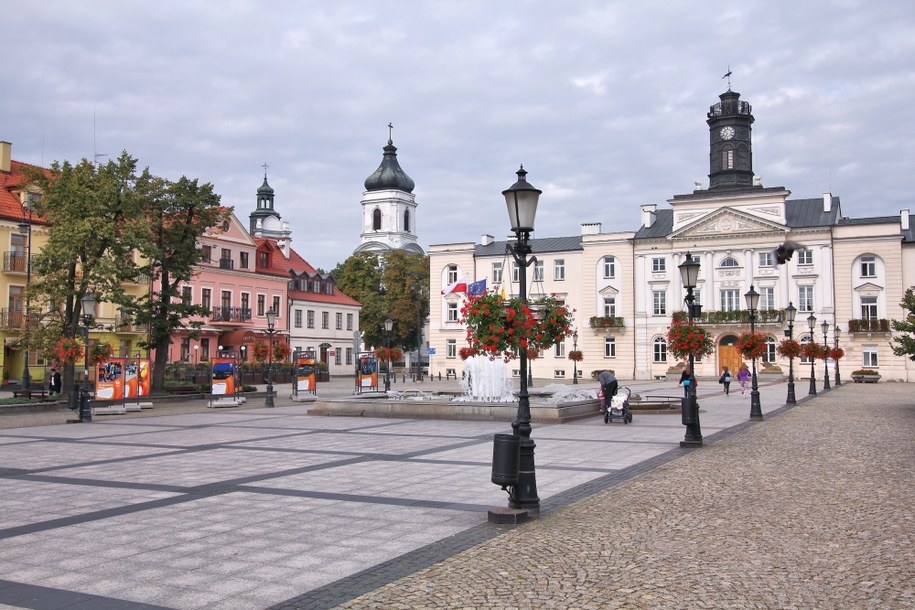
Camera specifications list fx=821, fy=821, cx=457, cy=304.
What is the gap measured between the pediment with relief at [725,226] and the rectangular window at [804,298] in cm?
467

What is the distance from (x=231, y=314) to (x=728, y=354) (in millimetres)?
37810

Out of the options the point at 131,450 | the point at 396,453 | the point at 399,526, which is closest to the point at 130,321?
the point at 131,450

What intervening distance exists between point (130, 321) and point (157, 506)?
26828mm

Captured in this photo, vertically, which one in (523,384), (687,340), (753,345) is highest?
(753,345)

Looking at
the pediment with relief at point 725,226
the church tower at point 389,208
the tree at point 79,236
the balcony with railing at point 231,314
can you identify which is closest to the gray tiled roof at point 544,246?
the pediment with relief at point 725,226

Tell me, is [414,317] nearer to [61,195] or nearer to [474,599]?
[61,195]

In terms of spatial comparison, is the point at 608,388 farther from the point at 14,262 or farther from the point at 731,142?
the point at 731,142

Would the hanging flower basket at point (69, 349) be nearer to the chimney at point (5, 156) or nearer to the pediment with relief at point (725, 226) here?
the chimney at point (5, 156)

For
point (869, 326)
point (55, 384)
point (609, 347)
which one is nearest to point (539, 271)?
point (609, 347)

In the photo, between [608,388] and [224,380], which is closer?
[608,388]

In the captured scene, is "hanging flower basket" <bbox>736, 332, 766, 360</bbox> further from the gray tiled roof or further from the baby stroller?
the gray tiled roof

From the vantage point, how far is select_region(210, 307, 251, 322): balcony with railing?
5923 cm

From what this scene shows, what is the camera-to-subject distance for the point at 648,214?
225 ft

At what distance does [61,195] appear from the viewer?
32406mm
